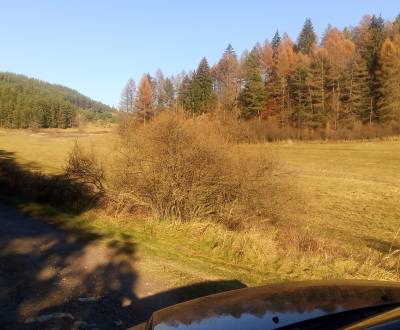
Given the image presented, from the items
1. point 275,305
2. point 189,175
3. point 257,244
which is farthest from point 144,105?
point 275,305

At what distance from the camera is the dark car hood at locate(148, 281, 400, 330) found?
2504 mm

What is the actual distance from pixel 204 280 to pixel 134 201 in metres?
5.99

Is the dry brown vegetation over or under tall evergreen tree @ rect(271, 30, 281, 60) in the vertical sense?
under

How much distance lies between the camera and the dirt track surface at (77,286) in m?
5.63

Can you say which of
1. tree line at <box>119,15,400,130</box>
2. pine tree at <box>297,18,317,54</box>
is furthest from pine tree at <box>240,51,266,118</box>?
pine tree at <box>297,18,317,54</box>

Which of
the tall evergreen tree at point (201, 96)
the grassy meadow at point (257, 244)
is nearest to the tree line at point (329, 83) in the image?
the tall evergreen tree at point (201, 96)

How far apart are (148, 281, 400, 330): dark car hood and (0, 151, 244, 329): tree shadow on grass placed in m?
2.79

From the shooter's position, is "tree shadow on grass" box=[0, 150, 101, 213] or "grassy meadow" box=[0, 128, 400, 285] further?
"tree shadow on grass" box=[0, 150, 101, 213]

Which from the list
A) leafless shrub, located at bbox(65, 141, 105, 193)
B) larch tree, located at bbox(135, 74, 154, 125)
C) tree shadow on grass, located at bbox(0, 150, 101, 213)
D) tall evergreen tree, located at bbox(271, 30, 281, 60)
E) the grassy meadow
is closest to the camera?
the grassy meadow

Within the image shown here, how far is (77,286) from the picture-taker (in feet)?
22.2

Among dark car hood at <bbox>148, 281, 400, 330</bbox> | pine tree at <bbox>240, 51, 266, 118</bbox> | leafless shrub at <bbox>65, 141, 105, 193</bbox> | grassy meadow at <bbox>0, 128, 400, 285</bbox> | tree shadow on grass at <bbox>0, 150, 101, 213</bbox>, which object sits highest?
pine tree at <bbox>240, 51, 266, 118</bbox>

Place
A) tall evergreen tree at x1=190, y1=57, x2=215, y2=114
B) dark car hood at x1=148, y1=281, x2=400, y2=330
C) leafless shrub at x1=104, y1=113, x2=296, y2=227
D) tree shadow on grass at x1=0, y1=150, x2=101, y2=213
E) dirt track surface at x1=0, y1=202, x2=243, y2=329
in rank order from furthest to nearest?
tall evergreen tree at x1=190, y1=57, x2=215, y2=114 < tree shadow on grass at x1=0, y1=150, x2=101, y2=213 < leafless shrub at x1=104, y1=113, x2=296, y2=227 < dirt track surface at x1=0, y1=202, x2=243, y2=329 < dark car hood at x1=148, y1=281, x2=400, y2=330

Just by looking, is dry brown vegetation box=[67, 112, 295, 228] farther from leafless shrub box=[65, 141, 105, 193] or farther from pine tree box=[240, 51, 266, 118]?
pine tree box=[240, 51, 266, 118]

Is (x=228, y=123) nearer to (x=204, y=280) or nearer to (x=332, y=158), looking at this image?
(x=204, y=280)
